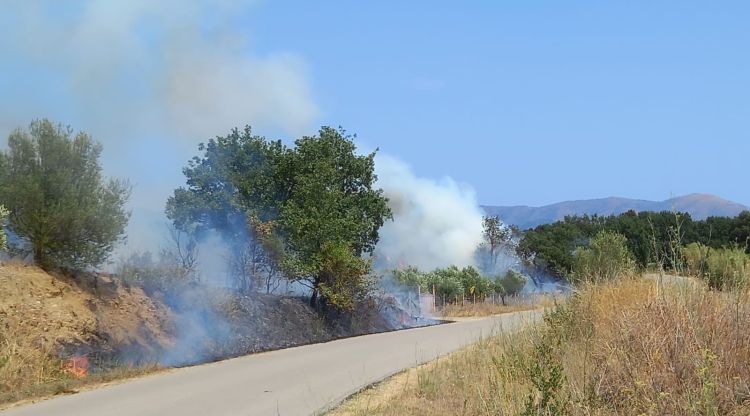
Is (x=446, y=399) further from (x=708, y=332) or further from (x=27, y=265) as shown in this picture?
(x=27, y=265)

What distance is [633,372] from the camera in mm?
7035

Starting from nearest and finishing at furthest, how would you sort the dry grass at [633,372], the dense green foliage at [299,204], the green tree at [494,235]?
the dry grass at [633,372], the dense green foliage at [299,204], the green tree at [494,235]

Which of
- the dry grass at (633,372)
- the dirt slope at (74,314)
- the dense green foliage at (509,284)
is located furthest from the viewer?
the dense green foliage at (509,284)

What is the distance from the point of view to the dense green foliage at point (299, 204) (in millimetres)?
24891

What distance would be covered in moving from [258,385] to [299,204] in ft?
47.7

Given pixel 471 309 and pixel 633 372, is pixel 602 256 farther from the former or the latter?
pixel 471 309

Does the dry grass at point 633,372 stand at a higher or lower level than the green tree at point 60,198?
lower

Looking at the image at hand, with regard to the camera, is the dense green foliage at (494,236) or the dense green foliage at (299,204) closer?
the dense green foliage at (299,204)

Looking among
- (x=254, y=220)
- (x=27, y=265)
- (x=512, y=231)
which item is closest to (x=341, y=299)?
(x=254, y=220)

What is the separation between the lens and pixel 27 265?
1577 centimetres

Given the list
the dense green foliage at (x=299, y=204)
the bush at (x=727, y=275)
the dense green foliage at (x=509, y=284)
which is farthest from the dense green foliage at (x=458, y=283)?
the bush at (x=727, y=275)

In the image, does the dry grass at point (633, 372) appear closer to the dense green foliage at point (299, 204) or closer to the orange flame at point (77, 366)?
the orange flame at point (77, 366)

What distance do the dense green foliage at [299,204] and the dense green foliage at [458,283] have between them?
10.5 metres

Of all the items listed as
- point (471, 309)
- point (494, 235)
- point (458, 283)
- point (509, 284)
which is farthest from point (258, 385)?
point (494, 235)
